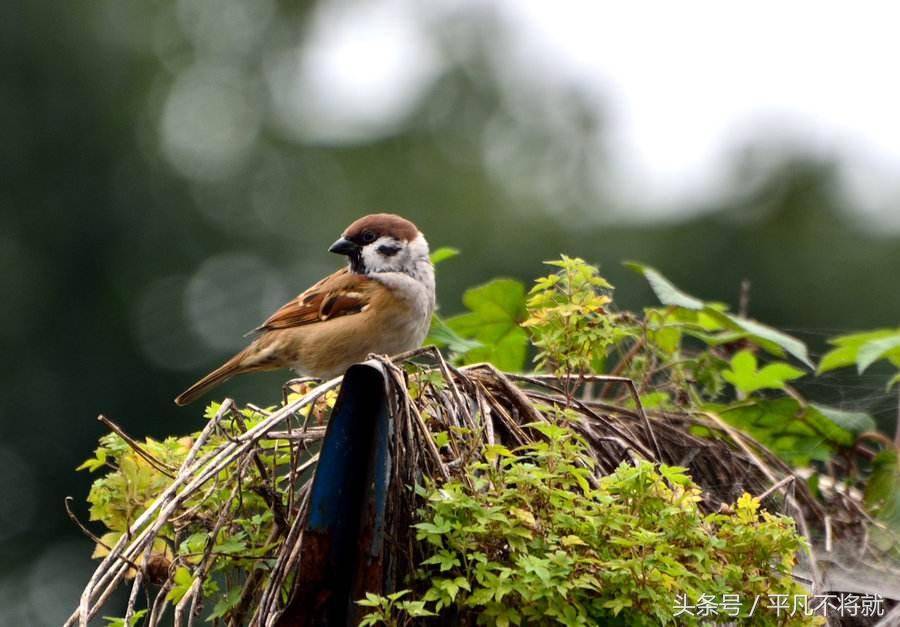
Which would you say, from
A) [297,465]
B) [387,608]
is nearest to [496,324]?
[297,465]

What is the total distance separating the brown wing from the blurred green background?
5.36 meters

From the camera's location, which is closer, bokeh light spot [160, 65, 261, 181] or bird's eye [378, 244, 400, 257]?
bird's eye [378, 244, 400, 257]

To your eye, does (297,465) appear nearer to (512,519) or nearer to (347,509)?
(347,509)

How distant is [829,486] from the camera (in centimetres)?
283

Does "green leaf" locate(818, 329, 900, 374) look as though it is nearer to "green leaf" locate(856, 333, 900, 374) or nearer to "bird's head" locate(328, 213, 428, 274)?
"green leaf" locate(856, 333, 900, 374)

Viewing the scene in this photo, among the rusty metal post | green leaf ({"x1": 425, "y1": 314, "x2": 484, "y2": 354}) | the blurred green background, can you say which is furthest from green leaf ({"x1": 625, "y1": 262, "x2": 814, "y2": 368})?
the blurred green background

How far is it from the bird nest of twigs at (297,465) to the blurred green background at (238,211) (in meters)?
6.76

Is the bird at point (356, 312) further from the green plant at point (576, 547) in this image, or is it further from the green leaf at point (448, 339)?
the green plant at point (576, 547)

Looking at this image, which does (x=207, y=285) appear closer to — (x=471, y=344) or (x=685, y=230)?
(x=685, y=230)

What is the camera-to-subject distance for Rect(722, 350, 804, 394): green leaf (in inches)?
116

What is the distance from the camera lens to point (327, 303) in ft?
12.3

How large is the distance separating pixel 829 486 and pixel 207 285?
10.0 metres

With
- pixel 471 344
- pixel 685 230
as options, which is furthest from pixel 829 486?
pixel 685 230

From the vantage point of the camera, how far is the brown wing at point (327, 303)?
12.1ft
